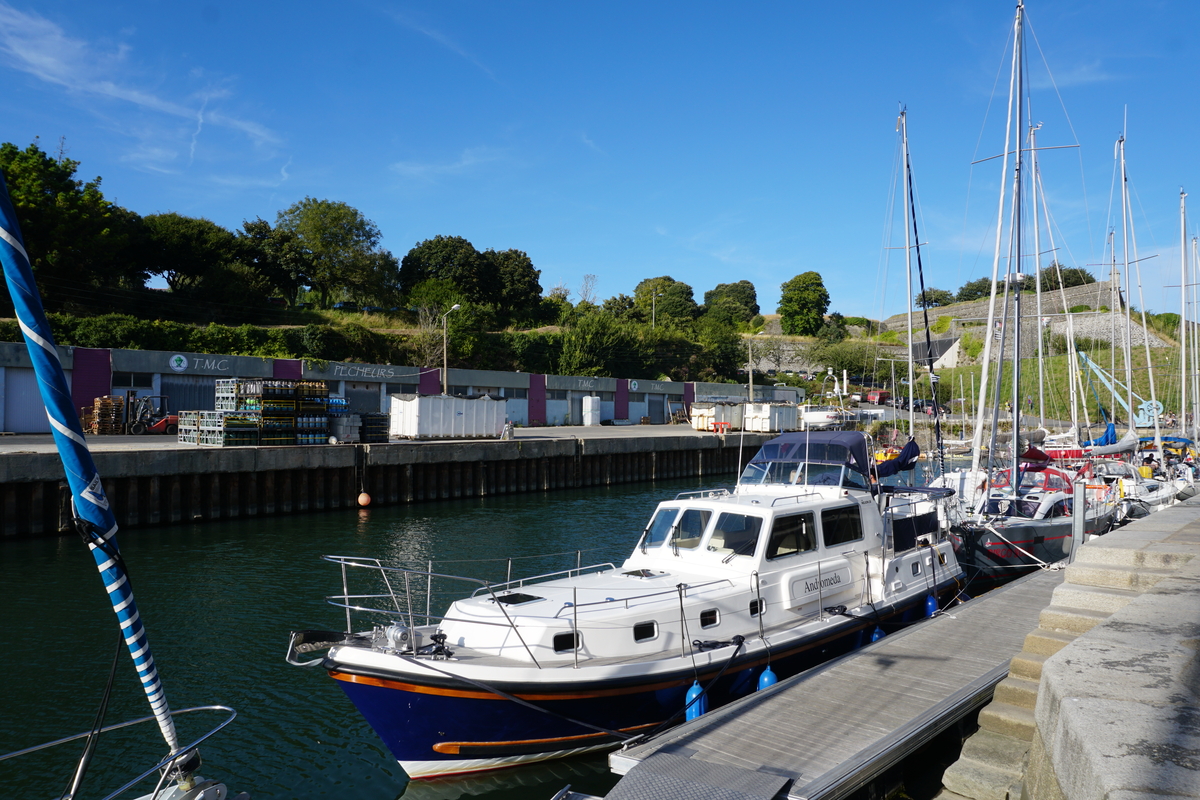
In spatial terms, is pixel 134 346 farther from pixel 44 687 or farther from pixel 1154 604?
pixel 1154 604

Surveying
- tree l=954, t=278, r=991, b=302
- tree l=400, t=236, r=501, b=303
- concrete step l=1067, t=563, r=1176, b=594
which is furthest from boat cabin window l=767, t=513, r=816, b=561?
tree l=954, t=278, r=991, b=302

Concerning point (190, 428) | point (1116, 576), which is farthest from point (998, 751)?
point (190, 428)

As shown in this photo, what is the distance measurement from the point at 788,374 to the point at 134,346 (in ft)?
213

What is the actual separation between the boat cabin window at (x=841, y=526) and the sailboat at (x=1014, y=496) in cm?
427

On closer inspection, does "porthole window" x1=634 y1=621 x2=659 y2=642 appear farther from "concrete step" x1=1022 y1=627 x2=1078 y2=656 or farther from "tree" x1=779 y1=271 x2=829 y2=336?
"tree" x1=779 y1=271 x2=829 y2=336

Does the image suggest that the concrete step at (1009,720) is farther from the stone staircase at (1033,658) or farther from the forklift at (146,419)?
the forklift at (146,419)

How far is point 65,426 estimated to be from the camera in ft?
13.1

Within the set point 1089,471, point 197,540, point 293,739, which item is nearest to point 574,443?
point 197,540

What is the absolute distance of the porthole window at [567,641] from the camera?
8.55 m

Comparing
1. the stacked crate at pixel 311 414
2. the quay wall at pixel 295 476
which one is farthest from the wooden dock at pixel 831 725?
the stacked crate at pixel 311 414

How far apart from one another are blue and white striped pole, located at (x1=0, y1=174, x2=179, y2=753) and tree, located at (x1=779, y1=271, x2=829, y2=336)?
108533mm

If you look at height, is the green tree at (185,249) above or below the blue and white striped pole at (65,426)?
above

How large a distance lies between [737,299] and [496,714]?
418 ft

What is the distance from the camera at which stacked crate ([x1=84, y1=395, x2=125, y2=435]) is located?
1255 inches
